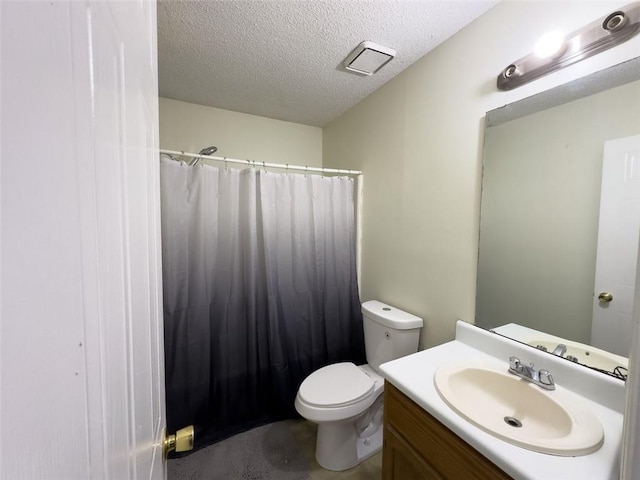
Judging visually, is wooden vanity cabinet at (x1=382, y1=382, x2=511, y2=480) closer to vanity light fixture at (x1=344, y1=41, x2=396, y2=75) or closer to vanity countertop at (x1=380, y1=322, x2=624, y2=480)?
vanity countertop at (x1=380, y1=322, x2=624, y2=480)

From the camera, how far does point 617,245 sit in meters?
0.91

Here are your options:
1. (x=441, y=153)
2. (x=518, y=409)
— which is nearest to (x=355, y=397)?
(x=518, y=409)

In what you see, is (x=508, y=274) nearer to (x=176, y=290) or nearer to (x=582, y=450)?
(x=582, y=450)

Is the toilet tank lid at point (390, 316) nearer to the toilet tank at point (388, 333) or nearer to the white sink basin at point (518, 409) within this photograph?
the toilet tank at point (388, 333)

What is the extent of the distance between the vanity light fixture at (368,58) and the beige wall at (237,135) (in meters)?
0.94

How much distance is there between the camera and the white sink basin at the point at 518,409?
731 mm

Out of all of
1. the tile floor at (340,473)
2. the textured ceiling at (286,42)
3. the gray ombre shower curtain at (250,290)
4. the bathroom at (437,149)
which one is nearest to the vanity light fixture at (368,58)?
Result: the textured ceiling at (286,42)

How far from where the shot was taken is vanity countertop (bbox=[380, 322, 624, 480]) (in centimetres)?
67

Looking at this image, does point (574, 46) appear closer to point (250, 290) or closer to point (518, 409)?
point (518, 409)

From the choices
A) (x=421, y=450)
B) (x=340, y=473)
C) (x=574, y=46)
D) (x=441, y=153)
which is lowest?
(x=340, y=473)

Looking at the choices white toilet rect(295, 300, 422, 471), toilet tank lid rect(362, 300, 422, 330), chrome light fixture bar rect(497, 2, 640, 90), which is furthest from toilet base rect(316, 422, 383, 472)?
chrome light fixture bar rect(497, 2, 640, 90)

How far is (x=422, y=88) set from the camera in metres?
1.54

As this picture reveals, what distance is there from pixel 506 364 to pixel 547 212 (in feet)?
2.15

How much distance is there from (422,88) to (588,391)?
5.15ft
